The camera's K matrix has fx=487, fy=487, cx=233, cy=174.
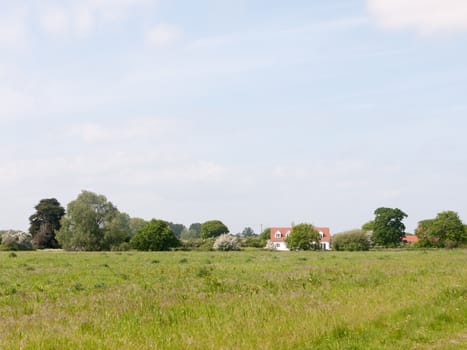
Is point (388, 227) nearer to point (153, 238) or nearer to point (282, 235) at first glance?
point (282, 235)

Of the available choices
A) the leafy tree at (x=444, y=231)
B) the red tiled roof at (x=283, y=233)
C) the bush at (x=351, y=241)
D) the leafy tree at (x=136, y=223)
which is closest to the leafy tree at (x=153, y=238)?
the bush at (x=351, y=241)

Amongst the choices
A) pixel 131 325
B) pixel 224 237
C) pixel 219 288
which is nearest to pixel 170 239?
pixel 224 237

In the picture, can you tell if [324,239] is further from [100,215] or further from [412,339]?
[412,339]

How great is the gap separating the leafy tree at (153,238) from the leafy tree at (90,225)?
340cm

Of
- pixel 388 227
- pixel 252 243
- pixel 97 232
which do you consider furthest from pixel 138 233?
pixel 388 227

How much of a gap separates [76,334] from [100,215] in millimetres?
78926

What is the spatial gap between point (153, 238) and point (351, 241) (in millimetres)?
35267

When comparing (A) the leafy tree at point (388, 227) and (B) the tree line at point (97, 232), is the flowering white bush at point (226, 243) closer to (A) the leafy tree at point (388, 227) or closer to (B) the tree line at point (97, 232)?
(B) the tree line at point (97, 232)

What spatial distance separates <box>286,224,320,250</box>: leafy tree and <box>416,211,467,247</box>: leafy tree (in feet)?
70.3

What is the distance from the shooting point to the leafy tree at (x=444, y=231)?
95.2 meters

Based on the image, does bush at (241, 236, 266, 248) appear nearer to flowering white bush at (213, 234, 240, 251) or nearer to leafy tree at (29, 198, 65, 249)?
flowering white bush at (213, 234, 240, 251)

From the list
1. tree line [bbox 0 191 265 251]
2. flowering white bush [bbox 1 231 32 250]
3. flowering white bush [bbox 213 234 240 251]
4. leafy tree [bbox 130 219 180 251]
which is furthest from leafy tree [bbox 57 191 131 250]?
flowering white bush [bbox 213 234 240 251]

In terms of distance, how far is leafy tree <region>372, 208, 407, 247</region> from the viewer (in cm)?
10450

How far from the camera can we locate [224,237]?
86312 millimetres
